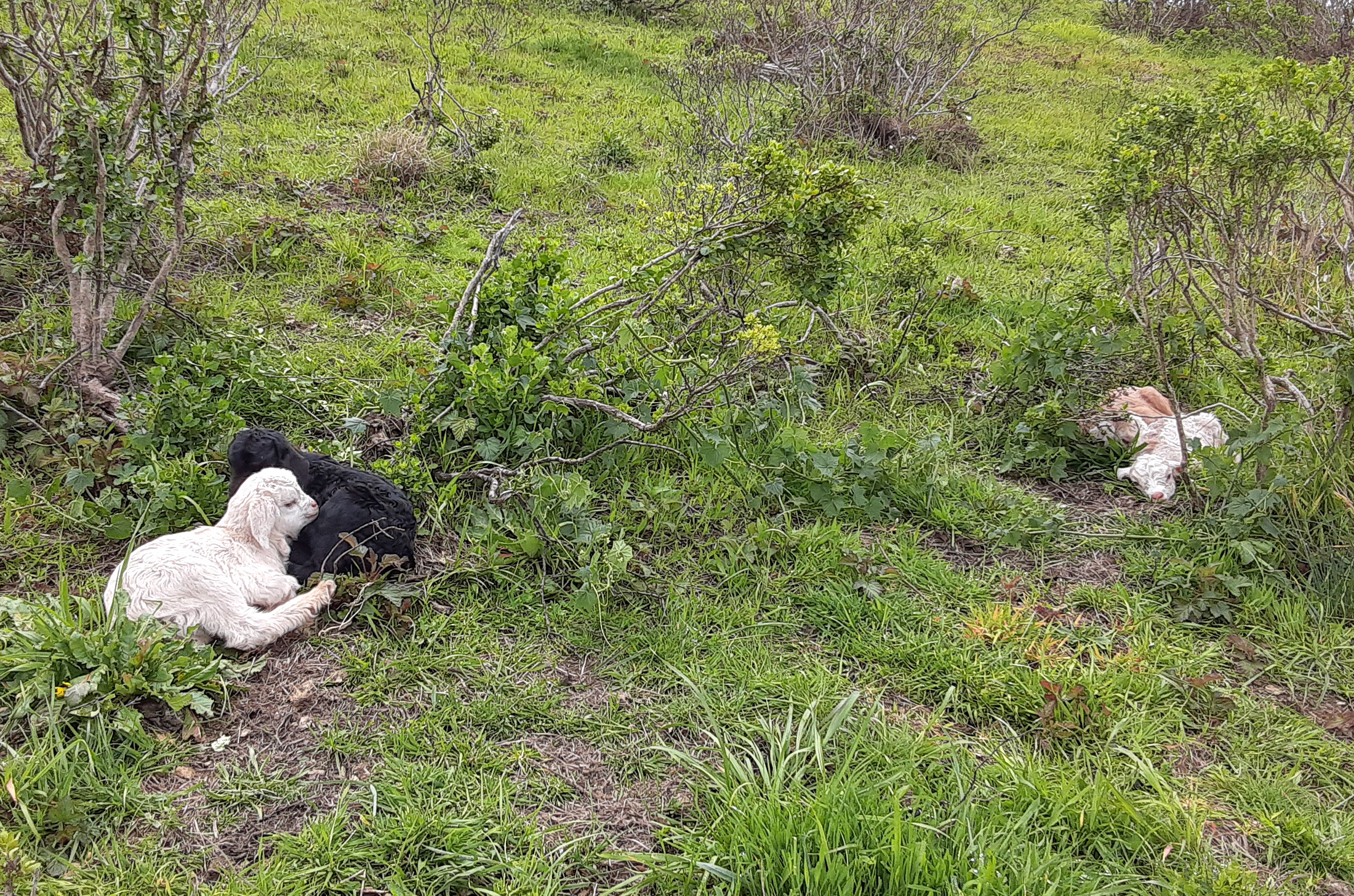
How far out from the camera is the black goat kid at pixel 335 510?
285 centimetres

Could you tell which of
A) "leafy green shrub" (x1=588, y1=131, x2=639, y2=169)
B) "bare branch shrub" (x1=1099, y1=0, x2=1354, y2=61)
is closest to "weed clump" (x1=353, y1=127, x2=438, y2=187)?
"leafy green shrub" (x1=588, y1=131, x2=639, y2=169)

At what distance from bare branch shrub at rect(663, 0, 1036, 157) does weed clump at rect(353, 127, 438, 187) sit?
2747 millimetres

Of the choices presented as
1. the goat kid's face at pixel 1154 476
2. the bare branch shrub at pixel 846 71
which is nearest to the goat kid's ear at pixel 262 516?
the goat kid's face at pixel 1154 476

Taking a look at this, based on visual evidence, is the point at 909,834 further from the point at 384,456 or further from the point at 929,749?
the point at 384,456

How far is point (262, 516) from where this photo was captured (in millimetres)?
2744

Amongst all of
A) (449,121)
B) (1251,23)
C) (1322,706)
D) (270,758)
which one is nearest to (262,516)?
(270,758)

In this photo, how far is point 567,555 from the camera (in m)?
3.10

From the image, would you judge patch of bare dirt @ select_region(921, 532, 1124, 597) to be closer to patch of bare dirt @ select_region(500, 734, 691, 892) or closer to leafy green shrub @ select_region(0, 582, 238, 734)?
patch of bare dirt @ select_region(500, 734, 691, 892)

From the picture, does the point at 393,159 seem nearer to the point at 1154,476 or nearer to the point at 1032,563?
the point at 1032,563

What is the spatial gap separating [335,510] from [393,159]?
180 inches

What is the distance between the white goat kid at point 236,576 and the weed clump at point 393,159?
14.4ft

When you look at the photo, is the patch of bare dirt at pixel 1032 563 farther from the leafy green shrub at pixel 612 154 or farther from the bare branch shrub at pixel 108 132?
the leafy green shrub at pixel 612 154

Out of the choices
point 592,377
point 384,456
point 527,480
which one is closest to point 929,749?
point 527,480

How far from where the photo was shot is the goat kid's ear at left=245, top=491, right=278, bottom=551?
8.96 feet
